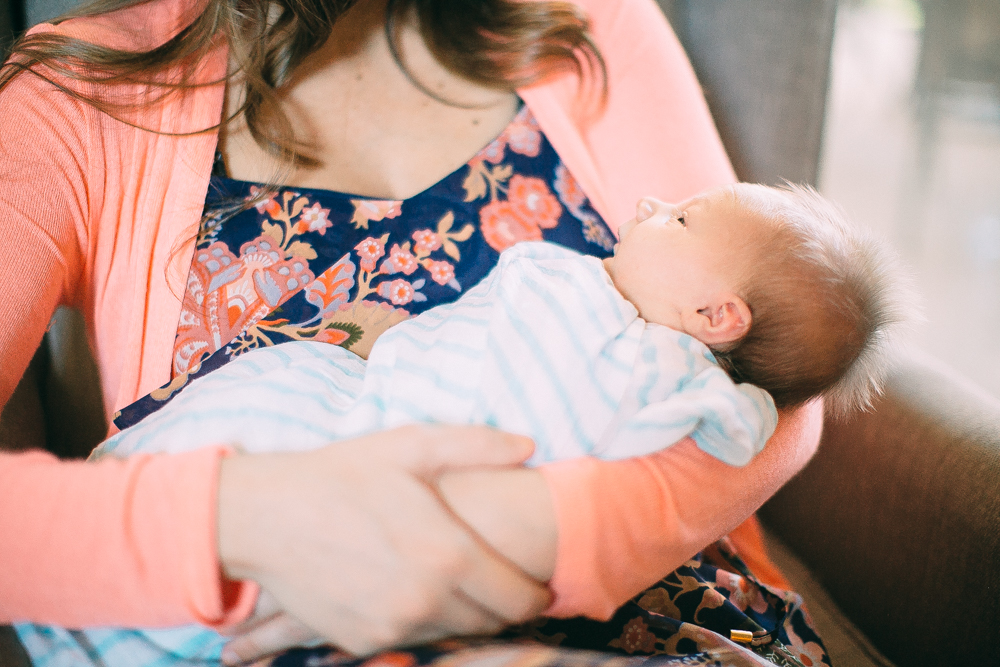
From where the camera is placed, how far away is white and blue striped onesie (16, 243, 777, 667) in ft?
2.06

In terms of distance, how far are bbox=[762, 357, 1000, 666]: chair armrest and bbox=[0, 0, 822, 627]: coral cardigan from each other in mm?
120

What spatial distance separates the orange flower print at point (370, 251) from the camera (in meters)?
0.86

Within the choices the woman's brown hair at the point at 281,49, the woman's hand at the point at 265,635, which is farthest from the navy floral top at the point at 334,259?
the woman's hand at the point at 265,635

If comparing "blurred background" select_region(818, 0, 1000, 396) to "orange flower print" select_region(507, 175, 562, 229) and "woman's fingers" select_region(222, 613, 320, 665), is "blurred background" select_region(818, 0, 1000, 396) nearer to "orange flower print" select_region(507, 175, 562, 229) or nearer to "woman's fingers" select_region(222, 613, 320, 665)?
"orange flower print" select_region(507, 175, 562, 229)

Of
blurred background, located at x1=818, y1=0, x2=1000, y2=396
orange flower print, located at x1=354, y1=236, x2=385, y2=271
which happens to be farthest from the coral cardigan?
blurred background, located at x1=818, y1=0, x2=1000, y2=396

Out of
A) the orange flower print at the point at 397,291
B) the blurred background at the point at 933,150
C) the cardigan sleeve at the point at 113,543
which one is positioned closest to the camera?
the cardigan sleeve at the point at 113,543

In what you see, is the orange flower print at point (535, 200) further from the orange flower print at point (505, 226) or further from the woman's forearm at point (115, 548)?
the woman's forearm at point (115, 548)

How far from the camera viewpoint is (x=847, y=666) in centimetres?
89

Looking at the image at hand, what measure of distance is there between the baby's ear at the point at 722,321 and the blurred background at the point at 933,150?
7.20 ft

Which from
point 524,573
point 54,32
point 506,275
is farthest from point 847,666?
point 54,32

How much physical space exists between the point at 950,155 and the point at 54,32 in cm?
383

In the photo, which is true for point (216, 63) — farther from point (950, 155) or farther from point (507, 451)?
point (950, 155)

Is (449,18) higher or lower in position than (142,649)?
higher

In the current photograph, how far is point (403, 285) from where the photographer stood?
2.82 ft
